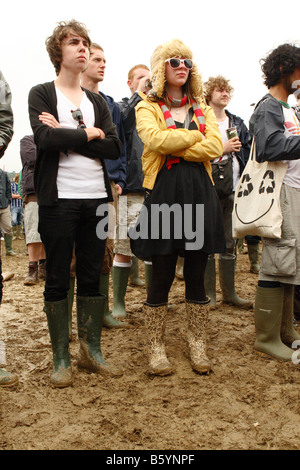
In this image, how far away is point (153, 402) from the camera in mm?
2148

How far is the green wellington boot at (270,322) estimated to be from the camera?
2.72 m

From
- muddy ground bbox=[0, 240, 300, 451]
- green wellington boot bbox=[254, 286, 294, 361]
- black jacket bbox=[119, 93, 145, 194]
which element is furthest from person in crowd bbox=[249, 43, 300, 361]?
black jacket bbox=[119, 93, 145, 194]

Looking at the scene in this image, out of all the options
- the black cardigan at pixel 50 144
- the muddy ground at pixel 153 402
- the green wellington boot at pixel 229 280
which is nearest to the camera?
the muddy ground at pixel 153 402

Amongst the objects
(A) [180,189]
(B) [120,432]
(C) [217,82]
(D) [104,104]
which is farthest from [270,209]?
(C) [217,82]

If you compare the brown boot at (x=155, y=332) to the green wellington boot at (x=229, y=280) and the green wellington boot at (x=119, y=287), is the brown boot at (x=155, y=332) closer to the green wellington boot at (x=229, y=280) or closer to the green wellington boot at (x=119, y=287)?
the green wellington boot at (x=119, y=287)

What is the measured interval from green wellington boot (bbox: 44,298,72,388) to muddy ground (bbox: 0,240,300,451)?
2.4 inches

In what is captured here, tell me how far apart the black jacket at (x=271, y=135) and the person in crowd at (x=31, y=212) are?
3487mm

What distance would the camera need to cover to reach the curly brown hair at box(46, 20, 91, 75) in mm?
2402

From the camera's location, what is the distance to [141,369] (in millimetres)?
2594

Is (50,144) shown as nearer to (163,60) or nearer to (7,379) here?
(163,60)

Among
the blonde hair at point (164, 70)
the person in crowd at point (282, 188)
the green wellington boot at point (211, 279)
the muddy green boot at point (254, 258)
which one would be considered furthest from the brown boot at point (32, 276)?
the blonde hair at point (164, 70)

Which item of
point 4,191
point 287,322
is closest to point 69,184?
point 287,322

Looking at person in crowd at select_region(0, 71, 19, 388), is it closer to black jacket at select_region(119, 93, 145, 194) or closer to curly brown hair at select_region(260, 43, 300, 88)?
black jacket at select_region(119, 93, 145, 194)

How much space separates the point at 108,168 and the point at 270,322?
1.70m
